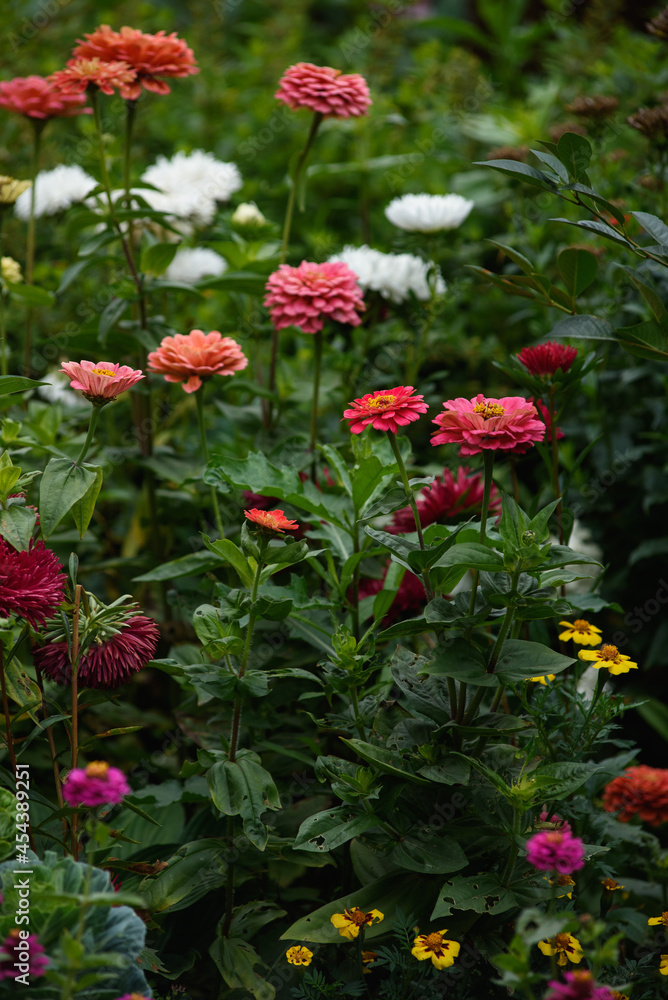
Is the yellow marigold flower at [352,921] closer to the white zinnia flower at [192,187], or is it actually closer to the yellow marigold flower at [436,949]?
the yellow marigold flower at [436,949]

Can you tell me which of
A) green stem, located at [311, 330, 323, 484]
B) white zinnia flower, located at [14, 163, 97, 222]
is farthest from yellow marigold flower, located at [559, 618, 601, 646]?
white zinnia flower, located at [14, 163, 97, 222]

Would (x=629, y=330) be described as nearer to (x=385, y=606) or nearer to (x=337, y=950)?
(x=385, y=606)

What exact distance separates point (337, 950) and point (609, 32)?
10.8ft

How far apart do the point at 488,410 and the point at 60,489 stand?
50 cm

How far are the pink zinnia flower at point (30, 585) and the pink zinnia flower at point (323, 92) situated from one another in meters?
0.89

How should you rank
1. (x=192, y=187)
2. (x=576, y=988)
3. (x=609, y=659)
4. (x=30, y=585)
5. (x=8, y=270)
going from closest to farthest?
1. (x=576, y=988)
2. (x=30, y=585)
3. (x=609, y=659)
4. (x=8, y=270)
5. (x=192, y=187)

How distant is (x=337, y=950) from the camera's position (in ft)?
3.67

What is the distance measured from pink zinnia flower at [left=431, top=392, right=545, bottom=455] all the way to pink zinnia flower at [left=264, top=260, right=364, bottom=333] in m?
0.44

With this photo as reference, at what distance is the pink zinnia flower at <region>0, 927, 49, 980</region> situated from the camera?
2.34 feet

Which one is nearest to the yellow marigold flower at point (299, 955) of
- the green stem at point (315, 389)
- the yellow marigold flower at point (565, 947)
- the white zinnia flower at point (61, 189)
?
the yellow marigold flower at point (565, 947)

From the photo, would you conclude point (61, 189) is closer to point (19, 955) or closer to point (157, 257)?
point (157, 257)

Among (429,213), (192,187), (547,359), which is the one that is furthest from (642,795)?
(192,187)

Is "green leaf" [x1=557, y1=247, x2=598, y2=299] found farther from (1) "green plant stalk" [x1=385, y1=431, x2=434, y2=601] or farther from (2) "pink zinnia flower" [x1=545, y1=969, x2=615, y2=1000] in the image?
(2) "pink zinnia flower" [x1=545, y1=969, x2=615, y2=1000]

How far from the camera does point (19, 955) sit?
0.73 metres
